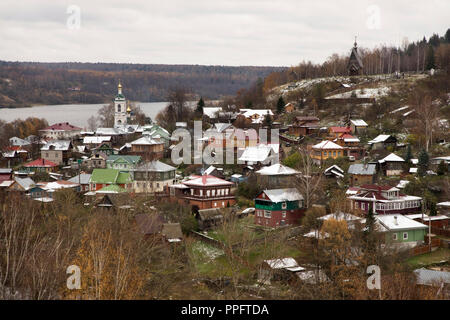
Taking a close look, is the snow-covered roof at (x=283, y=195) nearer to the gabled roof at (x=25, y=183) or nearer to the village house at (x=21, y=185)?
the village house at (x=21, y=185)

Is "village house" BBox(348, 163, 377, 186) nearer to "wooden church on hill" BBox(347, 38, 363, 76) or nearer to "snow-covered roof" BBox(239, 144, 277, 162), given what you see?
"snow-covered roof" BBox(239, 144, 277, 162)

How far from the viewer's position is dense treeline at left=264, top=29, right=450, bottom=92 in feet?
218

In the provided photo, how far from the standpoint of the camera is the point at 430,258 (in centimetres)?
2133

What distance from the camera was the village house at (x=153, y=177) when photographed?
3547 centimetres

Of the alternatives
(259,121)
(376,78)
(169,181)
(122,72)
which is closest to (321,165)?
(169,181)

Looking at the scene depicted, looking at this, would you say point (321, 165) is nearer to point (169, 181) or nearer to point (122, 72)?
point (169, 181)

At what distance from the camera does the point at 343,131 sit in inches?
1640

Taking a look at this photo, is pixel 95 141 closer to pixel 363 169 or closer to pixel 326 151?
pixel 326 151

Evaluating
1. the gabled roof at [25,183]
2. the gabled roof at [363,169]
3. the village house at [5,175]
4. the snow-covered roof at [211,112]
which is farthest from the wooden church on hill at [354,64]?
the gabled roof at [25,183]

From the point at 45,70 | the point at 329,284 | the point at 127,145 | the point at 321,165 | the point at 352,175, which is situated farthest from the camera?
the point at 45,70

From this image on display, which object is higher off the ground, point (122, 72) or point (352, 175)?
point (122, 72)

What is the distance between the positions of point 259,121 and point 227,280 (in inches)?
1264

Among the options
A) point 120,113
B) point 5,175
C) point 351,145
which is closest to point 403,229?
point 351,145

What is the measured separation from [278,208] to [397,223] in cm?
597
